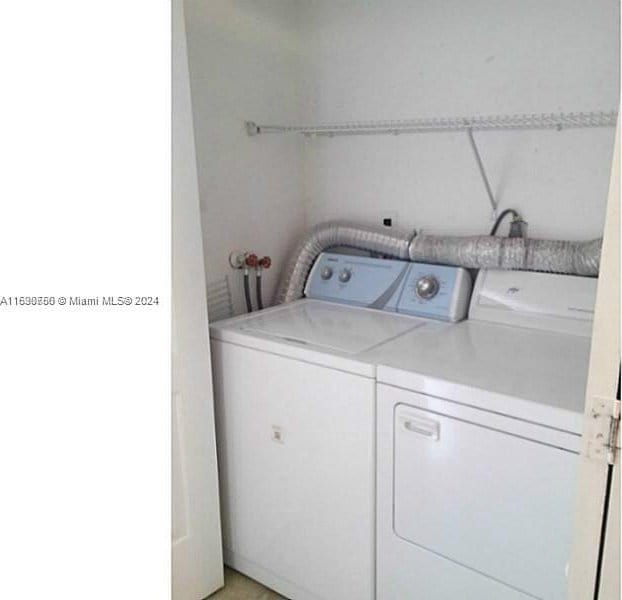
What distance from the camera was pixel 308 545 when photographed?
189 cm

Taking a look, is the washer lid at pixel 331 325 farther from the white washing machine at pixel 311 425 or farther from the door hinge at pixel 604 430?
the door hinge at pixel 604 430

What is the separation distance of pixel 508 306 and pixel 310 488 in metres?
0.96

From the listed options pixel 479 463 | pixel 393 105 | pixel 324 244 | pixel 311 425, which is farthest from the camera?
pixel 324 244

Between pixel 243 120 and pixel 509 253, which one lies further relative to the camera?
pixel 243 120

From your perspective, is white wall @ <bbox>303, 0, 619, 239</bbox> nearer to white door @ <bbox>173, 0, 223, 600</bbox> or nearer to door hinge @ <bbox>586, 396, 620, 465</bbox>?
white door @ <bbox>173, 0, 223, 600</bbox>

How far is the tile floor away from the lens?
6.66 ft

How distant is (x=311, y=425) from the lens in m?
1.78

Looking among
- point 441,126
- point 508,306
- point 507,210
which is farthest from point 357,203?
point 508,306

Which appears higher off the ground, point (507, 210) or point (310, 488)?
point (507, 210)

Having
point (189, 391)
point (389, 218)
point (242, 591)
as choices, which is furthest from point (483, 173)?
point (242, 591)

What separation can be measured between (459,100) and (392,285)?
770 mm

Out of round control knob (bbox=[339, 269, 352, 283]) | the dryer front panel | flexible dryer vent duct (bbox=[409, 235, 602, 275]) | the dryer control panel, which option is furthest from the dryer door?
round control knob (bbox=[339, 269, 352, 283])

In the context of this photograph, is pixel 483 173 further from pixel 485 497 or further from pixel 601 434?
pixel 601 434

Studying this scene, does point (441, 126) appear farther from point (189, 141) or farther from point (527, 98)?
point (189, 141)
